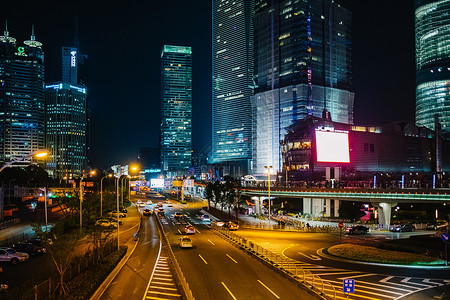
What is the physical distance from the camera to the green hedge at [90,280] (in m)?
23.6

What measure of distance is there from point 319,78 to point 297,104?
61.4 ft

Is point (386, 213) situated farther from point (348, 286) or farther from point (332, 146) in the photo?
point (348, 286)

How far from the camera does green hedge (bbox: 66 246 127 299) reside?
23625 millimetres

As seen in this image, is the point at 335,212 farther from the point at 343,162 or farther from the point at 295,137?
the point at 295,137

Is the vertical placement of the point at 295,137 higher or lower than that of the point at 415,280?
higher

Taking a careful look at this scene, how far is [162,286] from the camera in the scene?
27703 mm

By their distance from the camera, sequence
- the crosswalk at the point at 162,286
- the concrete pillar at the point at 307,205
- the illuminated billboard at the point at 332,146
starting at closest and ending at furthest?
the crosswalk at the point at 162,286, the illuminated billboard at the point at 332,146, the concrete pillar at the point at 307,205

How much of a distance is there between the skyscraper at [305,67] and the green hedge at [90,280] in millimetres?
157741

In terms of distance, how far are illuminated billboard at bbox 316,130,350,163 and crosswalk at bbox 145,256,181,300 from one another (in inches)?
2647

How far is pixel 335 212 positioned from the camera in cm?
11125

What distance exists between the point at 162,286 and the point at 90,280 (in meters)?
5.18

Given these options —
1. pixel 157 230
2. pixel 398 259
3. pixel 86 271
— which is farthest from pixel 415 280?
pixel 157 230

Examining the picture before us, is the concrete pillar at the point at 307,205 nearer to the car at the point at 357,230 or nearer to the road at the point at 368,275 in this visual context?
the car at the point at 357,230

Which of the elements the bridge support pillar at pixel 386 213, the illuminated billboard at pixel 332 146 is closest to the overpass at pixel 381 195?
the bridge support pillar at pixel 386 213
